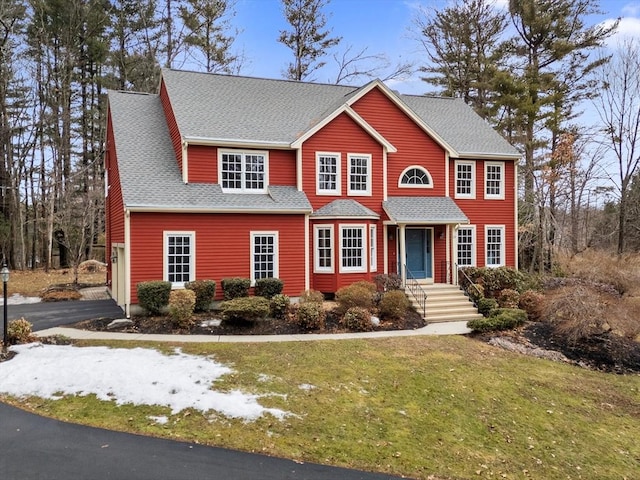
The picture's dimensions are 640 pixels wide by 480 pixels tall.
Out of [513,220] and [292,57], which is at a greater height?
[292,57]

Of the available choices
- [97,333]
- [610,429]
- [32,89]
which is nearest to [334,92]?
[97,333]

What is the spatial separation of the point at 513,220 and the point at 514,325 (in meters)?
8.27

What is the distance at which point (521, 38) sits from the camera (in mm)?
28375

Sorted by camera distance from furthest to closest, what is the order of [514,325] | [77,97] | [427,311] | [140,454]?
[77,97], [427,311], [514,325], [140,454]

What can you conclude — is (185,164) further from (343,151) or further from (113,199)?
(343,151)

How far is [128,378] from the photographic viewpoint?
8234 mm

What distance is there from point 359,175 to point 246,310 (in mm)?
8309

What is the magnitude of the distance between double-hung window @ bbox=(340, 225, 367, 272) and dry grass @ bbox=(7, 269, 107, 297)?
13.7 m

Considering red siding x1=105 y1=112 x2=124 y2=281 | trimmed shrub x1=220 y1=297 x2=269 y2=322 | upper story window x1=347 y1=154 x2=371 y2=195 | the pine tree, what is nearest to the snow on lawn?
trimmed shrub x1=220 y1=297 x2=269 y2=322

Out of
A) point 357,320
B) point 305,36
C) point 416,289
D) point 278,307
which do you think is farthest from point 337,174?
point 305,36

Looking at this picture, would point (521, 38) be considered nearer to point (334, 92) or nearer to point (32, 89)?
point (334, 92)

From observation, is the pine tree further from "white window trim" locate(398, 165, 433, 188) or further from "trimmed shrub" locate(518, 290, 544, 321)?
"trimmed shrub" locate(518, 290, 544, 321)

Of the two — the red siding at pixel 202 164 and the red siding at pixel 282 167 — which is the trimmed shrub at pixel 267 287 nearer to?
the red siding at pixel 282 167

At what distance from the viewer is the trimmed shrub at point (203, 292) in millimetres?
14367
